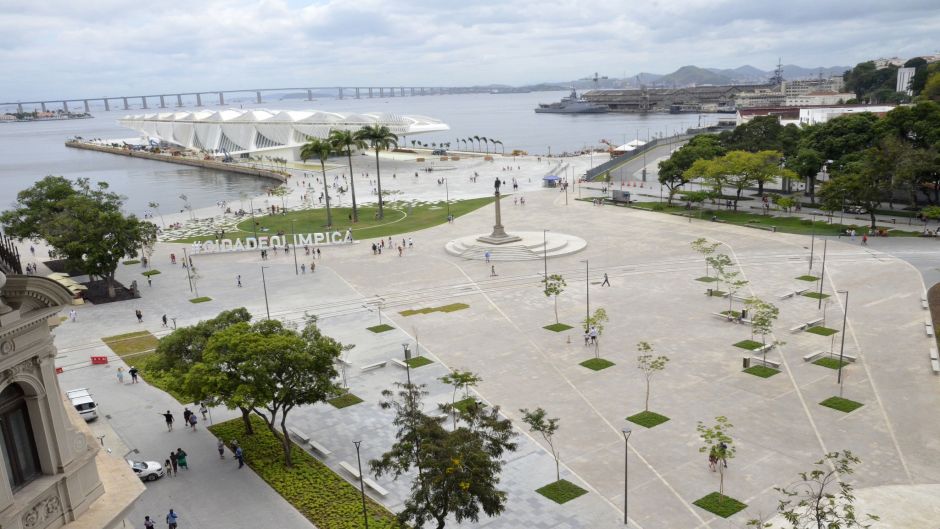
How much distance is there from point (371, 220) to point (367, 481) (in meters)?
54.9

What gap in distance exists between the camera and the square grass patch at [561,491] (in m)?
23.3

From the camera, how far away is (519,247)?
191 ft

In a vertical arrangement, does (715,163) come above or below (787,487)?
above

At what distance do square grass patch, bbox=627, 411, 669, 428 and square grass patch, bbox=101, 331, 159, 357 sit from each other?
27428mm

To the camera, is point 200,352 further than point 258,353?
Yes

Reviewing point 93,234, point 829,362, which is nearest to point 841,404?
point 829,362

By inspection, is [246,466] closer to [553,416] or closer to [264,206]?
[553,416]

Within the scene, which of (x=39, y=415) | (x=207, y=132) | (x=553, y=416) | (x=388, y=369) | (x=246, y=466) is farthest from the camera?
(x=207, y=132)

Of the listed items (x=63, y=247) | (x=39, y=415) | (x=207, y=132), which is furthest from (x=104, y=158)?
(x=39, y=415)

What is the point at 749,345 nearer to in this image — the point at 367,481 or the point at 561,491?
the point at 561,491

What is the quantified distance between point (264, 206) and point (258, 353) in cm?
7160

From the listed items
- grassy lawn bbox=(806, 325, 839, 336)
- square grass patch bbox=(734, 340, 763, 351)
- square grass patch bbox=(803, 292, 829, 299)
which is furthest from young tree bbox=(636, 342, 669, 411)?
square grass patch bbox=(803, 292, 829, 299)

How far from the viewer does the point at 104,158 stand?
190m

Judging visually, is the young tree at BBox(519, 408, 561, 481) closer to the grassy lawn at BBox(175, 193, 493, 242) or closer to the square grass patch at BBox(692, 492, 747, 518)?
the square grass patch at BBox(692, 492, 747, 518)
